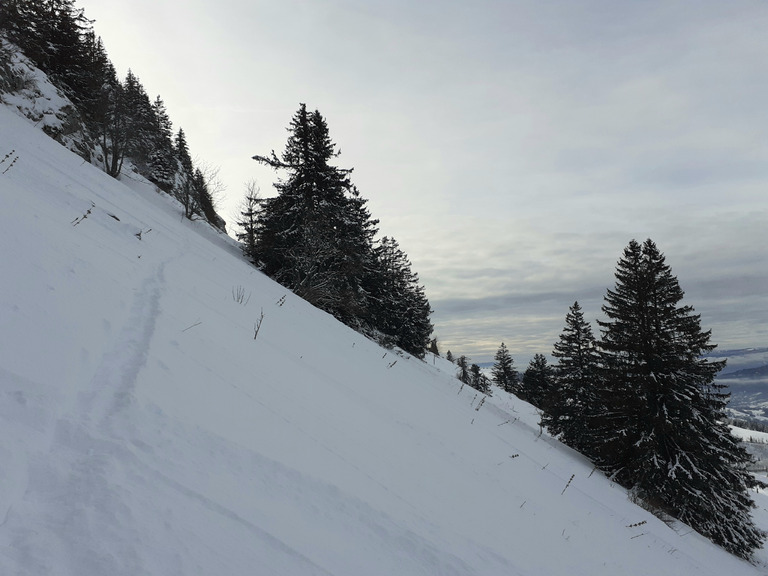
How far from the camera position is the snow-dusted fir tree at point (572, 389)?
19.7 metres

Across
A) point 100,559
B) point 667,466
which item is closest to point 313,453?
point 100,559

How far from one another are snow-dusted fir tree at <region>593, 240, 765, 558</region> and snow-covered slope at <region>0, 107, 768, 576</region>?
10.2 meters

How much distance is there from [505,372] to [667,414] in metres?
41.2

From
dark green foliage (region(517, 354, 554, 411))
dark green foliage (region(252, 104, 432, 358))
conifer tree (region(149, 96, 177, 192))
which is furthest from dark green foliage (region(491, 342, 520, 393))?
conifer tree (region(149, 96, 177, 192))

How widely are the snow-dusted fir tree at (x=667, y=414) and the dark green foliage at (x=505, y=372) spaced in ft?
123

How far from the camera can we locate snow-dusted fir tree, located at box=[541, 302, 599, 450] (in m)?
19.7

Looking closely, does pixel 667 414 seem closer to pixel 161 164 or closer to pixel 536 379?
pixel 536 379

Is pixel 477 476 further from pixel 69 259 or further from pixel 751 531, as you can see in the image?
pixel 751 531

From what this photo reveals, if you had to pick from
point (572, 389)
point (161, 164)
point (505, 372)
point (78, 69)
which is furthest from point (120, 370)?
point (505, 372)

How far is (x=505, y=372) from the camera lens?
2077 inches

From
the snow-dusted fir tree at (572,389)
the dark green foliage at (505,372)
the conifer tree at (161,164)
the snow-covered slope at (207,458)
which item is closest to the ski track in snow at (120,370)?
the snow-covered slope at (207,458)

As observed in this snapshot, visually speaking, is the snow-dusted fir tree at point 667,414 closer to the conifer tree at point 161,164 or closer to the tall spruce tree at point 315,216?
the tall spruce tree at point 315,216

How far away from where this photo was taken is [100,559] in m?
1.03

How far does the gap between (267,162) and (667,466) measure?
2216 centimetres
